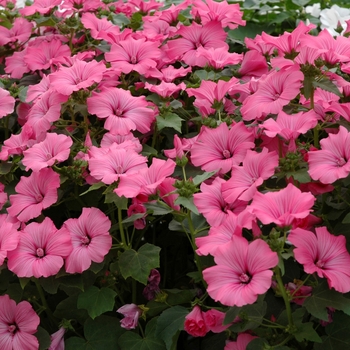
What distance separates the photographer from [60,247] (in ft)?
3.59

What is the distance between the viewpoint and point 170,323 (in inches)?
45.1

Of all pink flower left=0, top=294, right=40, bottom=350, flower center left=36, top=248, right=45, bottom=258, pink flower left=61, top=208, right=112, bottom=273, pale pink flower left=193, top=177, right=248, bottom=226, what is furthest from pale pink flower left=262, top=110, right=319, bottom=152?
pink flower left=0, top=294, right=40, bottom=350

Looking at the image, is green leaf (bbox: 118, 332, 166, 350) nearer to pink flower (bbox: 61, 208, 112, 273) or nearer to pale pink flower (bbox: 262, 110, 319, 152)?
pink flower (bbox: 61, 208, 112, 273)

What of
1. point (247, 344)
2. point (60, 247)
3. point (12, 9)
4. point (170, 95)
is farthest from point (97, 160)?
point (12, 9)

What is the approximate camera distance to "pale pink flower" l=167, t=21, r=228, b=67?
4.92 feet

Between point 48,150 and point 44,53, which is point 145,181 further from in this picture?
point 44,53

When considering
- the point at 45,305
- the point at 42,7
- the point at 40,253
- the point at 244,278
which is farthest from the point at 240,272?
the point at 42,7

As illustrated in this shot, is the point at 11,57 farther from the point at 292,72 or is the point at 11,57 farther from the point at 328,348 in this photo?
the point at 328,348

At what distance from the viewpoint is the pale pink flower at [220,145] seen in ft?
3.76

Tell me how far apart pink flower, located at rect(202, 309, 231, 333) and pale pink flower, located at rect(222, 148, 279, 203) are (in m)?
0.22

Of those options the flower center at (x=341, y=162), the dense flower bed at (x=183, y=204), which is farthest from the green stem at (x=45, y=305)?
the flower center at (x=341, y=162)

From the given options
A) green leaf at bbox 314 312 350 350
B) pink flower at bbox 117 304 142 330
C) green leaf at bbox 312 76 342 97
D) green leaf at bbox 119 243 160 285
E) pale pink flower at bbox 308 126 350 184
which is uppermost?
green leaf at bbox 312 76 342 97

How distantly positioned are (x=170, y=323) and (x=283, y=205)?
35cm

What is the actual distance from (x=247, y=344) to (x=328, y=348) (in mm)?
140
